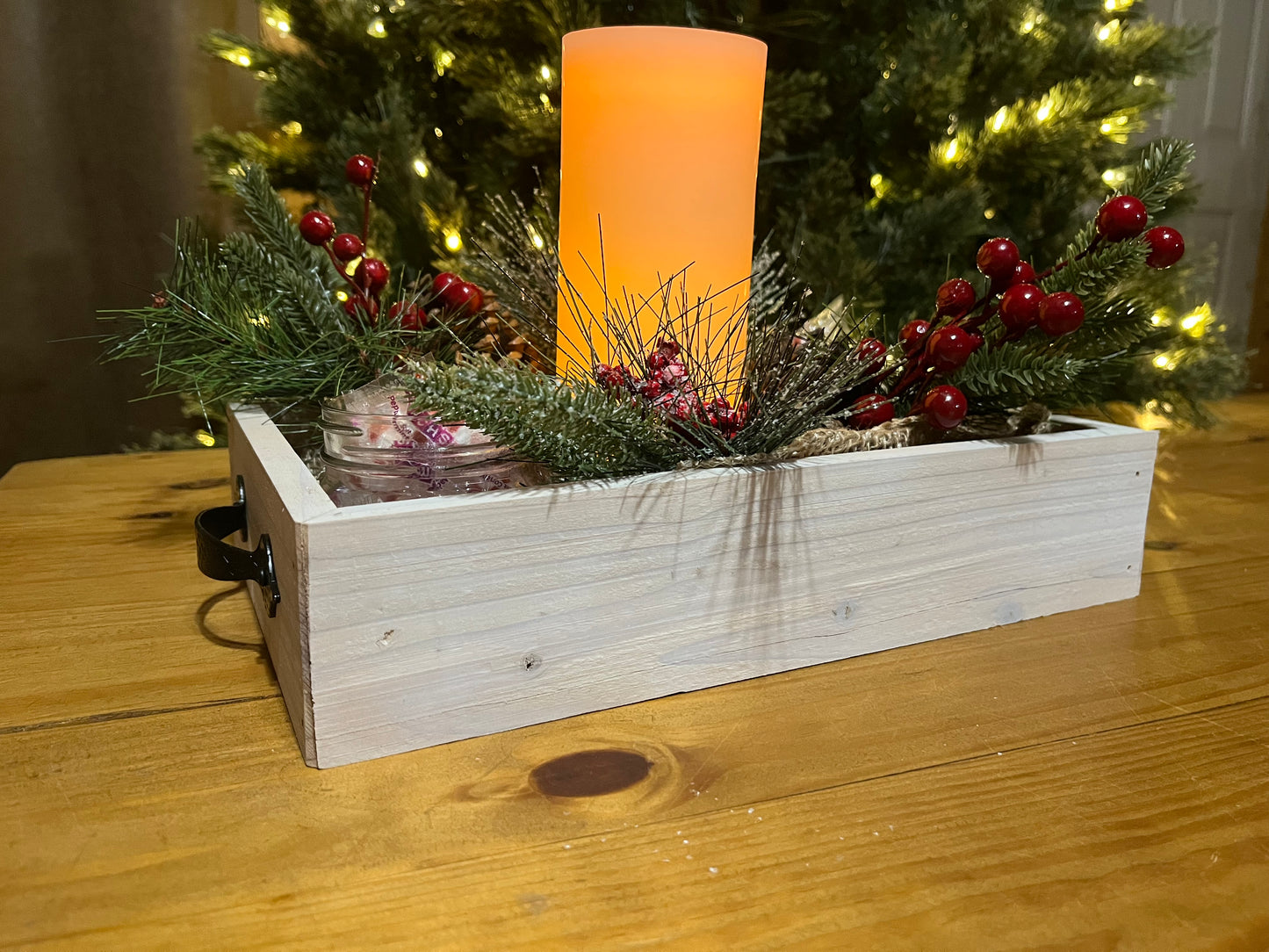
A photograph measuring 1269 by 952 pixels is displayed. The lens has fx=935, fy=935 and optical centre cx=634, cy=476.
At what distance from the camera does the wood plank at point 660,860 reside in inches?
13.3

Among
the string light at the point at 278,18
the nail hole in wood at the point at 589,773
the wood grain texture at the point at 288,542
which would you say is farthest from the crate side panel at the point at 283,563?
the string light at the point at 278,18

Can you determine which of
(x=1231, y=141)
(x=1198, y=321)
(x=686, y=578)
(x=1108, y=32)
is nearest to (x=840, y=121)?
(x=1108, y=32)

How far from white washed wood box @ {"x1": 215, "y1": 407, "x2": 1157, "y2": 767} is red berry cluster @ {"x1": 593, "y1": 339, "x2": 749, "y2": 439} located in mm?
38

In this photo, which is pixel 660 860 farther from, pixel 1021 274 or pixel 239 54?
pixel 239 54

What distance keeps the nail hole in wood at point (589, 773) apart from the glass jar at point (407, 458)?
0.51 feet

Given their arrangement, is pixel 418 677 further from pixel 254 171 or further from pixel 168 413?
pixel 168 413

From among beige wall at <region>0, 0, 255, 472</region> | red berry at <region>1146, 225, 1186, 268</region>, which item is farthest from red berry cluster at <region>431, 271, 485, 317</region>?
beige wall at <region>0, 0, 255, 472</region>

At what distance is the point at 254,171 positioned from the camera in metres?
0.69

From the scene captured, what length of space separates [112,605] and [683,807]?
415mm

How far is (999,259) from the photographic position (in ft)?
1.86

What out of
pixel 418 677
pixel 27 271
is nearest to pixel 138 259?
pixel 27 271

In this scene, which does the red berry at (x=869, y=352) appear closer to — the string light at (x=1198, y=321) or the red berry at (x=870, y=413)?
the red berry at (x=870, y=413)

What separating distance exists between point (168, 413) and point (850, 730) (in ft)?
4.44

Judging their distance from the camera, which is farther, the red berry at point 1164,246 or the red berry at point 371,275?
the red berry at point 371,275
